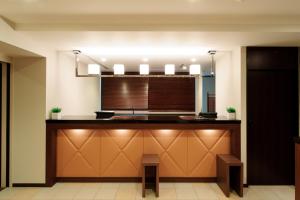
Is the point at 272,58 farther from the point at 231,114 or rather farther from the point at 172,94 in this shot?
the point at 172,94

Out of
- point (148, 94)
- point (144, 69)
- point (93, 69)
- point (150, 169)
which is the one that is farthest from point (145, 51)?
point (148, 94)

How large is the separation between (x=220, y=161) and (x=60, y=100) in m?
3.18

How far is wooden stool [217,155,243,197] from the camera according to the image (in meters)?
3.28

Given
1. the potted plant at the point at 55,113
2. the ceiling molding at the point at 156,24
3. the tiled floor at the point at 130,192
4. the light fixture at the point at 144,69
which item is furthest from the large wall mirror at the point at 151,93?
the ceiling molding at the point at 156,24

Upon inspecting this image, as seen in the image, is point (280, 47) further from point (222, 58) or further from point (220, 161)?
point (220, 161)

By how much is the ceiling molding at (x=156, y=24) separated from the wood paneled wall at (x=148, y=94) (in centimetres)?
373

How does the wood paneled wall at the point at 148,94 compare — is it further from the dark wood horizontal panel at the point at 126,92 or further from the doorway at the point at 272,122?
the doorway at the point at 272,122

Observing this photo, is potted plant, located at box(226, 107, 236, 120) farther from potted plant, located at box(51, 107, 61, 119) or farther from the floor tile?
potted plant, located at box(51, 107, 61, 119)

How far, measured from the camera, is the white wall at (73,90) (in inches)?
170

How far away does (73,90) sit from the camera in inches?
195

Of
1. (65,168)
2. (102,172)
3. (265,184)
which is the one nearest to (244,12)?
(265,184)

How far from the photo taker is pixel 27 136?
12.0 feet

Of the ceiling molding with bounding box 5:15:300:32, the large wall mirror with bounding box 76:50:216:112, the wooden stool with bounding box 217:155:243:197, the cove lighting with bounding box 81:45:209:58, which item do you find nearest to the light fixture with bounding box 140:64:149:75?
the cove lighting with bounding box 81:45:209:58

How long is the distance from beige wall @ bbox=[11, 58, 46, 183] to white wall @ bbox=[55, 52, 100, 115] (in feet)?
1.63
